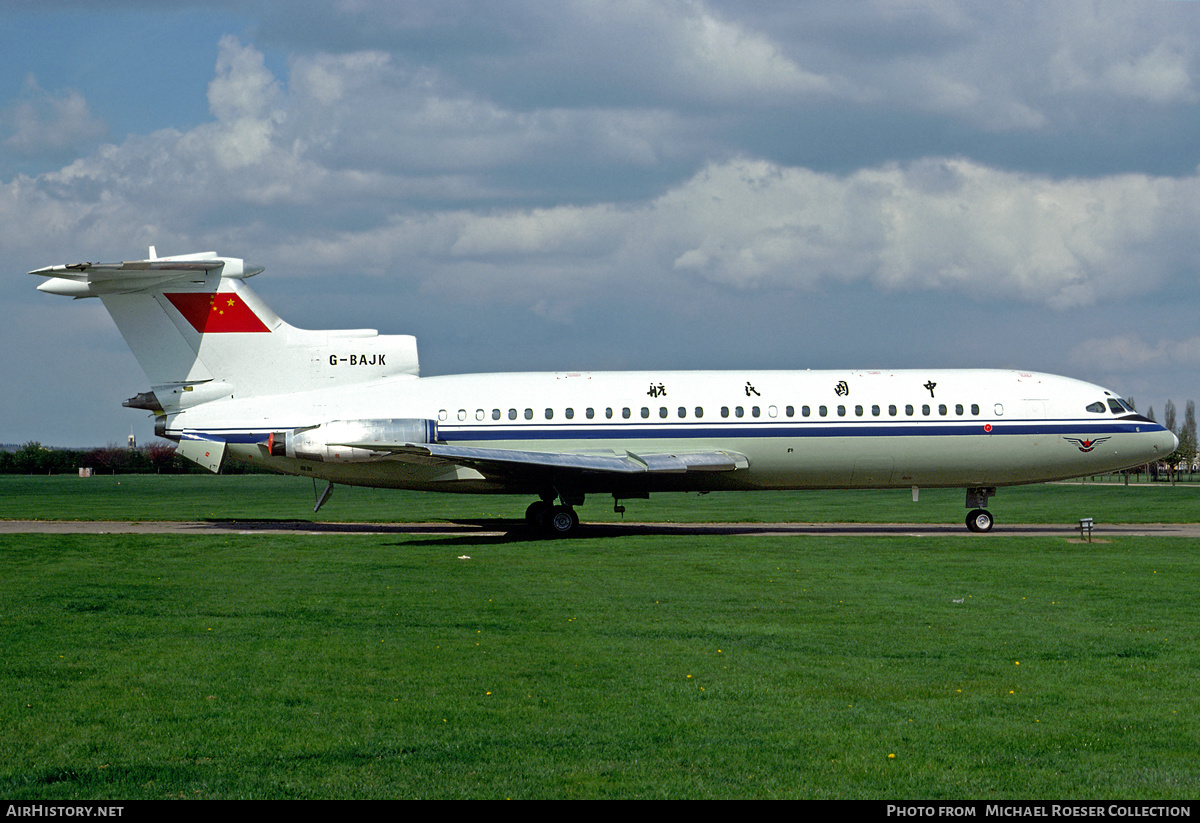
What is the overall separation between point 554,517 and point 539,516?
715mm

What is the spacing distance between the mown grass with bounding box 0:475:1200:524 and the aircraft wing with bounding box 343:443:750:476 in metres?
7.15

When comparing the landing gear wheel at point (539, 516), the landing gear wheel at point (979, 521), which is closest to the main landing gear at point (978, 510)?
the landing gear wheel at point (979, 521)

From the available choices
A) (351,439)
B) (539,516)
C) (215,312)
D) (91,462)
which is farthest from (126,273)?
(91,462)

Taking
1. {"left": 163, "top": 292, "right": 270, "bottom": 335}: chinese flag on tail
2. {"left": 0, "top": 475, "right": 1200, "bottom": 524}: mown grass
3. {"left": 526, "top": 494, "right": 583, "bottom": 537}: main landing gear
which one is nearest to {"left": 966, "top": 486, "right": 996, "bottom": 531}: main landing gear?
{"left": 0, "top": 475, "right": 1200, "bottom": 524}: mown grass

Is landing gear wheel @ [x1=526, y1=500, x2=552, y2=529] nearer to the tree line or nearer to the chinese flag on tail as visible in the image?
the chinese flag on tail

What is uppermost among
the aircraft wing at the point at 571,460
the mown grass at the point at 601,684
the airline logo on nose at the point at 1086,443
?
the airline logo on nose at the point at 1086,443

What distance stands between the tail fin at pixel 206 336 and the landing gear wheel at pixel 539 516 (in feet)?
20.8

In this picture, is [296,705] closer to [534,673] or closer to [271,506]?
[534,673]

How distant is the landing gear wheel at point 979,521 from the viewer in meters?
31.7

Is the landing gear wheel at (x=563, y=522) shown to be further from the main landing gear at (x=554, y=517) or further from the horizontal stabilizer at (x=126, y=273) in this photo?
the horizontal stabilizer at (x=126, y=273)

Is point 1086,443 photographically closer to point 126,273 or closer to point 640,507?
point 640,507

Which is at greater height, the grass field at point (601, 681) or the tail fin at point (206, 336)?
the tail fin at point (206, 336)

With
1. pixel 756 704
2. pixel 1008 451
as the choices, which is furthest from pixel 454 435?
pixel 756 704

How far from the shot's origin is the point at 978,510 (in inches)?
1264
